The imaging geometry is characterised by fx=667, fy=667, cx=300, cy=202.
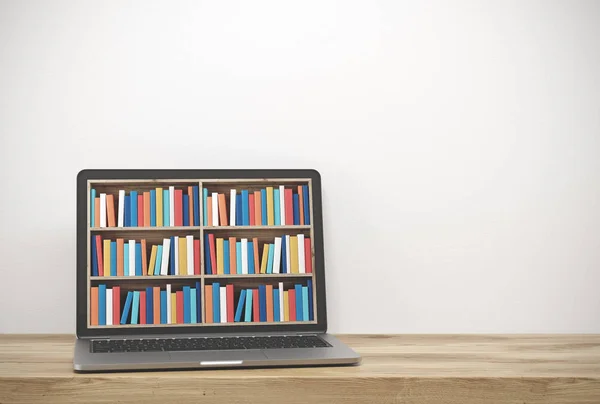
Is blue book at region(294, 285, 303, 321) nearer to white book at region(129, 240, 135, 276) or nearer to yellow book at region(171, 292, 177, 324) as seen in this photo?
yellow book at region(171, 292, 177, 324)

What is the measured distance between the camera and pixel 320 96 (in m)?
1.80

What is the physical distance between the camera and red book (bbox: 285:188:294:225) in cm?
162

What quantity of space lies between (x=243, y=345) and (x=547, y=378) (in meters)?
0.57

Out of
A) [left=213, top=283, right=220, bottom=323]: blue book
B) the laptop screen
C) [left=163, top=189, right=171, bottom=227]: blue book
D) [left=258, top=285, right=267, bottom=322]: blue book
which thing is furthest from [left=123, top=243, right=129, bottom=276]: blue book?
[left=258, top=285, right=267, bottom=322]: blue book

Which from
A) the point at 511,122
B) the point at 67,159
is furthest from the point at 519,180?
the point at 67,159

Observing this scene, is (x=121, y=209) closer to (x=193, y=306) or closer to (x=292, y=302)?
(x=193, y=306)

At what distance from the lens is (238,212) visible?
1.62m

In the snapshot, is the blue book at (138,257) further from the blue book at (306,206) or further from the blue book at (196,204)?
the blue book at (306,206)

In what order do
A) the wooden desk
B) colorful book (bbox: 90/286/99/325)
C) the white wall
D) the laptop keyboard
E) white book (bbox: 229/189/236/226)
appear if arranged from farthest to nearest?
the white wall < white book (bbox: 229/189/236/226) < colorful book (bbox: 90/286/99/325) < the laptop keyboard < the wooden desk

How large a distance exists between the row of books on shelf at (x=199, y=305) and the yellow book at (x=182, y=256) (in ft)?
0.14

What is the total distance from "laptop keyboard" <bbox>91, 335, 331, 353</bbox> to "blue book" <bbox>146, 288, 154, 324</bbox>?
11cm

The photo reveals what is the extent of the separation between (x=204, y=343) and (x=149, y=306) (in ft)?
0.84

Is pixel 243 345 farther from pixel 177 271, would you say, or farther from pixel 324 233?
pixel 324 233

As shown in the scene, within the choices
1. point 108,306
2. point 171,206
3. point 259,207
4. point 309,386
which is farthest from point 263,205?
point 309,386
